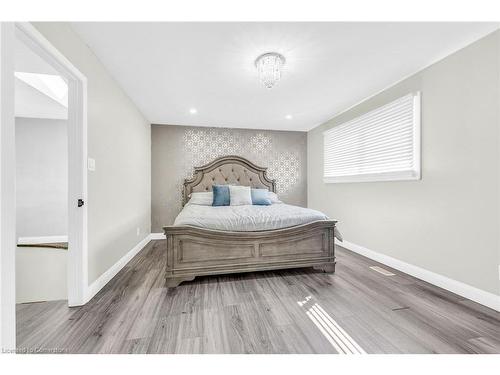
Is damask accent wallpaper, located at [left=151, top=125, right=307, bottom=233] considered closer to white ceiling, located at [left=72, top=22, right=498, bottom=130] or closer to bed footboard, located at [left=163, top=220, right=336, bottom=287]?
white ceiling, located at [left=72, top=22, right=498, bottom=130]

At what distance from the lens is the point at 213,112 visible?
336 cm

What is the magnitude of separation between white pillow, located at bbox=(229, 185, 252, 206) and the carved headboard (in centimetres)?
55

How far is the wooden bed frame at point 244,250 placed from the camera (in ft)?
6.77

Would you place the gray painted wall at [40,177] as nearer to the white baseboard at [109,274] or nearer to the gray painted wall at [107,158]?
the gray painted wall at [107,158]

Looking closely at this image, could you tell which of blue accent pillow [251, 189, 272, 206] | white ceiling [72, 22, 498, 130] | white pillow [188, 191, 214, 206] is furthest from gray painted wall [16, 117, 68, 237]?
blue accent pillow [251, 189, 272, 206]

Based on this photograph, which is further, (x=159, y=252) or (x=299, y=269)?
(x=159, y=252)

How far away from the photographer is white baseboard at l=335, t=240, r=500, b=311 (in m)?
1.67

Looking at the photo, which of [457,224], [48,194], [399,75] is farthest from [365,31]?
[48,194]

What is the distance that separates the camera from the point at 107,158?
217 centimetres

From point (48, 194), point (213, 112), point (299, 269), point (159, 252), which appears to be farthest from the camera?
point (48, 194)

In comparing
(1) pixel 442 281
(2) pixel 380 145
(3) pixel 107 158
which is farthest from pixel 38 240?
(1) pixel 442 281

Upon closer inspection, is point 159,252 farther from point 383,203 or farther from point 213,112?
point 383,203

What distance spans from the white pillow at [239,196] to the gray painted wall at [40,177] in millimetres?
3249
